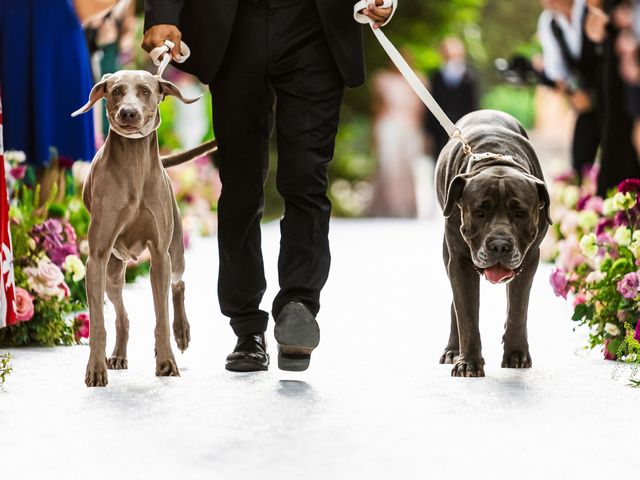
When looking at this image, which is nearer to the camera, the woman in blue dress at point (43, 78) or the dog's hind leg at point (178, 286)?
the dog's hind leg at point (178, 286)

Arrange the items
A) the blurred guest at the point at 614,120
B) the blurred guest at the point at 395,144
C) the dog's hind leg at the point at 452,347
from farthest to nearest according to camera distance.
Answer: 1. the blurred guest at the point at 395,144
2. the blurred guest at the point at 614,120
3. the dog's hind leg at the point at 452,347

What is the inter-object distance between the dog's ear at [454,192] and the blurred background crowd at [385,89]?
2.29m

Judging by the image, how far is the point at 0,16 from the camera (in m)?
5.55

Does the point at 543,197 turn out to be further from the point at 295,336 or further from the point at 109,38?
the point at 109,38

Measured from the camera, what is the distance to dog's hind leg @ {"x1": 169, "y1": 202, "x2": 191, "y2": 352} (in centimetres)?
427

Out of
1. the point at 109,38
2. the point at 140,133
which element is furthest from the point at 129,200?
the point at 109,38

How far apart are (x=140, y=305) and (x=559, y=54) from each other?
143 inches

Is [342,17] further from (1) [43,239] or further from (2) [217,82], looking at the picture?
(1) [43,239]

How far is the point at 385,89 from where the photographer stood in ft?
52.7

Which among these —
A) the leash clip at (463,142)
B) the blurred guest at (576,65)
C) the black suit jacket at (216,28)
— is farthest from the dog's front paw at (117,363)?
the blurred guest at (576,65)

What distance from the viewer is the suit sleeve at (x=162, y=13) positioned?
4016mm

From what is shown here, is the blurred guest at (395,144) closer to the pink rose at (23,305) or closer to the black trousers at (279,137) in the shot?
the pink rose at (23,305)

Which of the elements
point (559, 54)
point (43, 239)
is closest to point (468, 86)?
point (559, 54)

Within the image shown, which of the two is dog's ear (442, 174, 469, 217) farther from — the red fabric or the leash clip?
the red fabric
